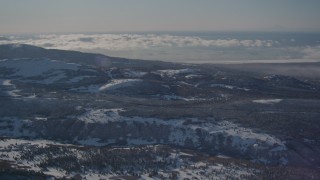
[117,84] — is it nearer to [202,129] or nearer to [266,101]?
[266,101]

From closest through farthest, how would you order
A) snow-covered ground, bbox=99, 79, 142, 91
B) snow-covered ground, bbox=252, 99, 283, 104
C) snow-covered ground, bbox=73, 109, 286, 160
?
snow-covered ground, bbox=73, 109, 286, 160, snow-covered ground, bbox=252, 99, 283, 104, snow-covered ground, bbox=99, 79, 142, 91

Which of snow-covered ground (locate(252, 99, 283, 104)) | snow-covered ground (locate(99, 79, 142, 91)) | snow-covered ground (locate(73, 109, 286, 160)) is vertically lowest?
snow-covered ground (locate(73, 109, 286, 160))

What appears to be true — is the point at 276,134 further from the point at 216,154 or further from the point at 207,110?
the point at 207,110

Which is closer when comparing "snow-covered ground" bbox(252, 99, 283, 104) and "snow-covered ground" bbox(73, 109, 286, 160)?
"snow-covered ground" bbox(73, 109, 286, 160)

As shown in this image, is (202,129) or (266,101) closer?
(202,129)

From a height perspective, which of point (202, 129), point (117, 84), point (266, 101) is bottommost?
point (202, 129)

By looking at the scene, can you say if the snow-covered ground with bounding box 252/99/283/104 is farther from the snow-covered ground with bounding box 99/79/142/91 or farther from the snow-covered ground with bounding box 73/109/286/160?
the snow-covered ground with bounding box 99/79/142/91

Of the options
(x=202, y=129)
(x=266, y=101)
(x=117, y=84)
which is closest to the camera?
(x=202, y=129)

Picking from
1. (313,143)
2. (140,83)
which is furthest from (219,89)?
(313,143)

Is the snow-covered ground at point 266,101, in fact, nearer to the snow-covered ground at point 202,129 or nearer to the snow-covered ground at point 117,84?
the snow-covered ground at point 202,129

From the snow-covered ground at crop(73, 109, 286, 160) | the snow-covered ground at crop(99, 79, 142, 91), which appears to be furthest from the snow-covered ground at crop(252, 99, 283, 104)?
the snow-covered ground at crop(99, 79, 142, 91)

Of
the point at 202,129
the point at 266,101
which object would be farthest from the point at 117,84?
the point at 202,129

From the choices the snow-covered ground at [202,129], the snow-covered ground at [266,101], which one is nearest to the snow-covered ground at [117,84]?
the snow-covered ground at [202,129]
